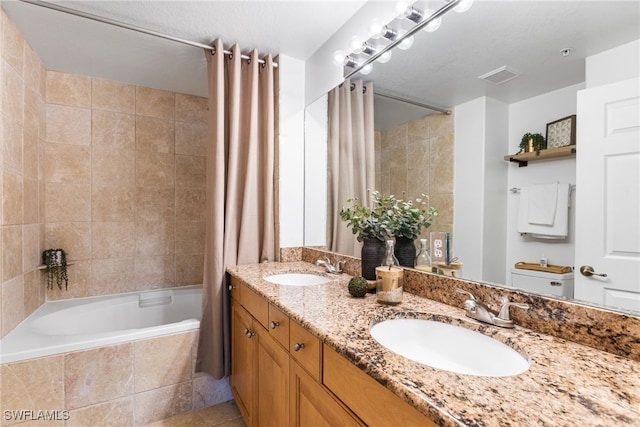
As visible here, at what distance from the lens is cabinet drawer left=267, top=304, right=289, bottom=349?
114 cm

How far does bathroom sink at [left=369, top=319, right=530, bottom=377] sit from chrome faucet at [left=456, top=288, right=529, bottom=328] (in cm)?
6

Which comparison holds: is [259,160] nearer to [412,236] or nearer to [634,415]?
[412,236]

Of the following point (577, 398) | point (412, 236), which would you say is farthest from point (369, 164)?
point (577, 398)

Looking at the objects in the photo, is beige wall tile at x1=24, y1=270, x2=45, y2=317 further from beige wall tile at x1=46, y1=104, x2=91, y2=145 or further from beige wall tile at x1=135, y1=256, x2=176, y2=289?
beige wall tile at x1=46, y1=104, x2=91, y2=145

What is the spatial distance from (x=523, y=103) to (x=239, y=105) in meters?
1.65

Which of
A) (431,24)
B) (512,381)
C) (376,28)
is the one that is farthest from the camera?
(376,28)

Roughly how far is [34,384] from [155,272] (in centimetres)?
125

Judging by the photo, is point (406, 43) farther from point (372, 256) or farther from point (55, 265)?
point (55, 265)

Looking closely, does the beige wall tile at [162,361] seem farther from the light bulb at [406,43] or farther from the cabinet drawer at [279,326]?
the light bulb at [406,43]

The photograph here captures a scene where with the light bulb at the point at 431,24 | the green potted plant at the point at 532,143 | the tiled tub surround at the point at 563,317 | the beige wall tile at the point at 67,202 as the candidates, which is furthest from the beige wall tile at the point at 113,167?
the green potted plant at the point at 532,143

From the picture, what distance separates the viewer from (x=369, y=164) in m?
1.67

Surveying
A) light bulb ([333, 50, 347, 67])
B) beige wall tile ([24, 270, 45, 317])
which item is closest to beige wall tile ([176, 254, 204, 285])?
beige wall tile ([24, 270, 45, 317])

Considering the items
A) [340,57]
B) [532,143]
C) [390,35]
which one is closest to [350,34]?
[340,57]

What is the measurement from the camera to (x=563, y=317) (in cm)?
83
